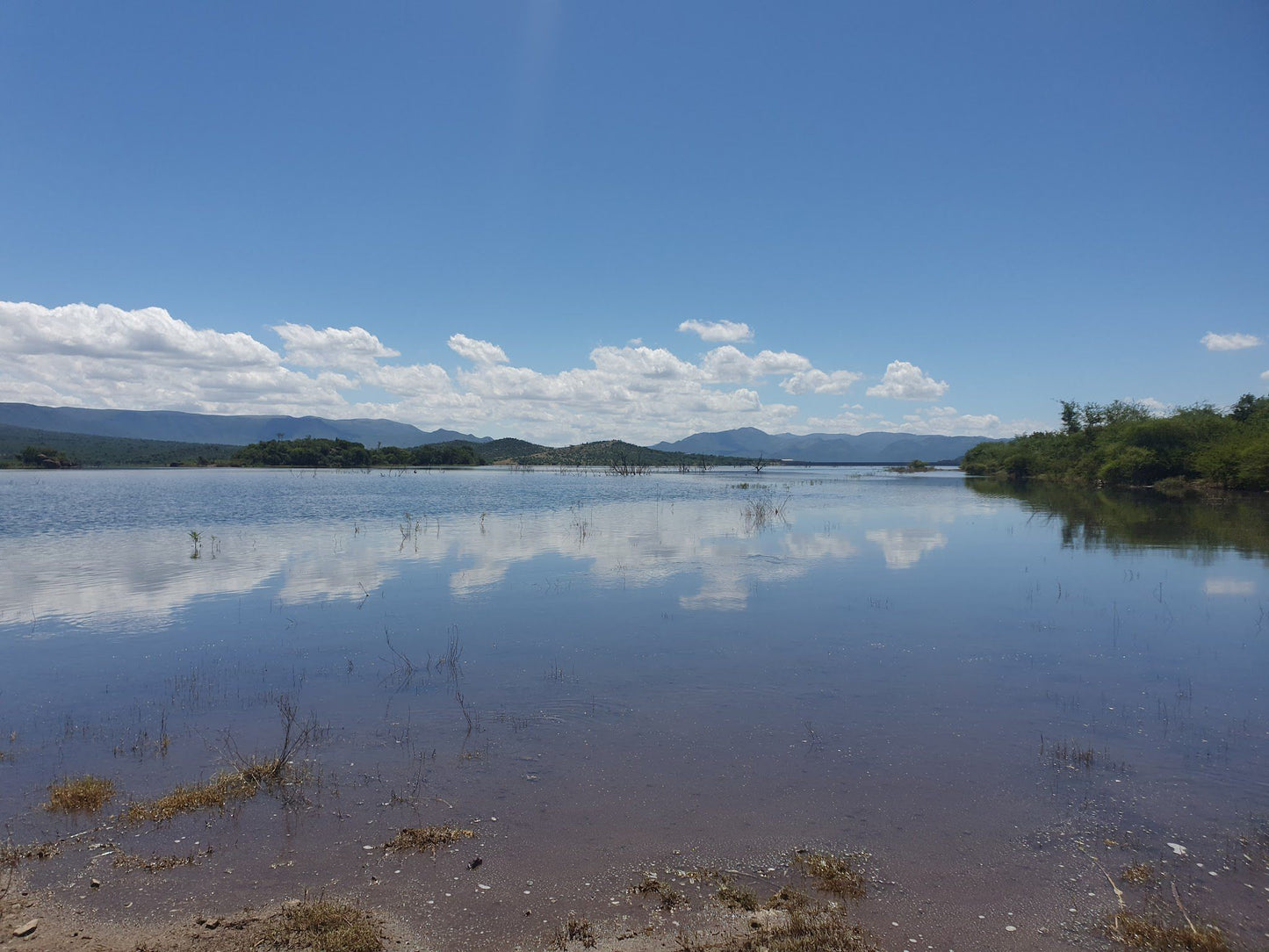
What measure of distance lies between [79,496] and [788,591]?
55204 millimetres

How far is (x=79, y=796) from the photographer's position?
6938 millimetres

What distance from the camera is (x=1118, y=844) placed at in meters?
6.38

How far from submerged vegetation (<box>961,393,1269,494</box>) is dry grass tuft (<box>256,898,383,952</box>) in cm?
7349

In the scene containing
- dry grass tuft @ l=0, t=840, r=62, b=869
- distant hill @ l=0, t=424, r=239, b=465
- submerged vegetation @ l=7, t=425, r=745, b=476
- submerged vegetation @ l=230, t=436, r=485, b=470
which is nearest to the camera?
dry grass tuft @ l=0, t=840, r=62, b=869

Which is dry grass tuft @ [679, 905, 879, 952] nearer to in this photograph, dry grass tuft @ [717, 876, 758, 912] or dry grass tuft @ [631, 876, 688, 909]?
dry grass tuft @ [717, 876, 758, 912]

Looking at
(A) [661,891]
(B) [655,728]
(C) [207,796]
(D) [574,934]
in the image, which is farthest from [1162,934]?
(C) [207,796]

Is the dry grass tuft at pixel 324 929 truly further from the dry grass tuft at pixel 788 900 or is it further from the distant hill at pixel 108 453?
the distant hill at pixel 108 453

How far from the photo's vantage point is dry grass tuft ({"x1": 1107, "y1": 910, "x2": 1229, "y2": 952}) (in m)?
4.93

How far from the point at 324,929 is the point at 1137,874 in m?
6.67

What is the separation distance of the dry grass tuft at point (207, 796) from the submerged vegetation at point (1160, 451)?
241 feet

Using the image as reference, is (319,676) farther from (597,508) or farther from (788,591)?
(597,508)

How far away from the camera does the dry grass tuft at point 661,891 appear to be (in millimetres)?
5441

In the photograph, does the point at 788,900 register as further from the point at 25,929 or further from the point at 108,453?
the point at 108,453

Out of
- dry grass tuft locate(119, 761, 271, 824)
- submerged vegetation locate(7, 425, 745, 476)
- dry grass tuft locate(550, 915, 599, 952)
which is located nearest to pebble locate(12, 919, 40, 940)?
dry grass tuft locate(119, 761, 271, 824)
